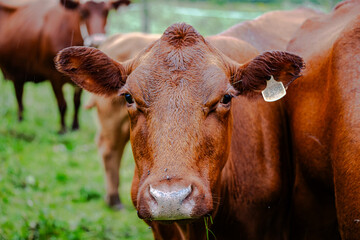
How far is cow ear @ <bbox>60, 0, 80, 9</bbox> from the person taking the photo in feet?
29.9

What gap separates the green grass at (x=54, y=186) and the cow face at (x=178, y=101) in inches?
81.5

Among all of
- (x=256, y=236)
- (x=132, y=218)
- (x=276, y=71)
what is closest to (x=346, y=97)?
(x=276, y=71)

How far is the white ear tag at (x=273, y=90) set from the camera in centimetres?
320

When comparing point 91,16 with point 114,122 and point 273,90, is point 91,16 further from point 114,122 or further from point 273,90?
point 273,90

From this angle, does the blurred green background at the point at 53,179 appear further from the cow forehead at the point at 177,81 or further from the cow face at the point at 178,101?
the cow forehead at the point at 177,81

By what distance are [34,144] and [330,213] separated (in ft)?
18.3

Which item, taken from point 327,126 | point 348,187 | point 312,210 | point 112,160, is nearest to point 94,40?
point 112,160

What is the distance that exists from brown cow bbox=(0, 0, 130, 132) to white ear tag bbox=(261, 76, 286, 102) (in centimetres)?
629

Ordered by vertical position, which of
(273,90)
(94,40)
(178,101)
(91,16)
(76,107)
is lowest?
(76,107)

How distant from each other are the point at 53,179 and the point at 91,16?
4083 mm

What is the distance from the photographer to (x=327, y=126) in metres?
3.21

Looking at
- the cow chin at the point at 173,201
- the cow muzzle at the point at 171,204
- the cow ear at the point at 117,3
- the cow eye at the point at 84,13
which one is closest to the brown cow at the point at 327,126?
the cow chin at the point at 173,201

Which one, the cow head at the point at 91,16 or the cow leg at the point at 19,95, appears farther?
the cow leg at the point at 19,95

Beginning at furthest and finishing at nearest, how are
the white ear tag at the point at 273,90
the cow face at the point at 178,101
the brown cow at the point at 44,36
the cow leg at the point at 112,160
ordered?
1. the brown cow at the point at 44,36
2. the cow leg at the point at 112,160
3. the white ear tag at the point at 273,90
4. the cow face at the point at 178,101
